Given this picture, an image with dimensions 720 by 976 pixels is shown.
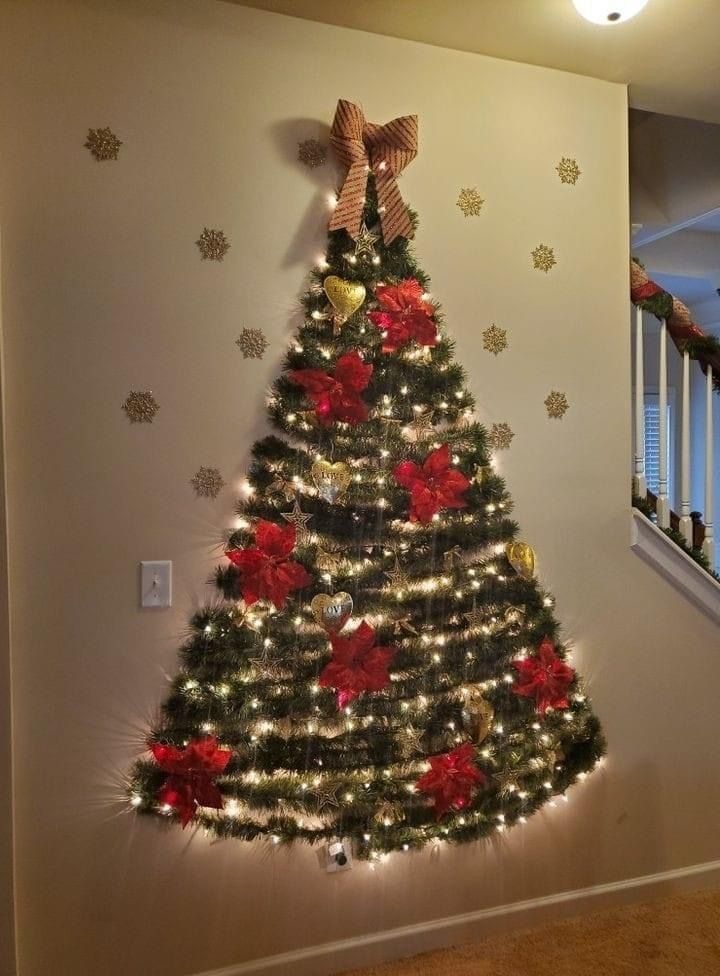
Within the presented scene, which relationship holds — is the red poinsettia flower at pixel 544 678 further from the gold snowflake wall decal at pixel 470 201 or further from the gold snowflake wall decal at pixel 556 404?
the gold snowflake wall decal at pixel 470 201

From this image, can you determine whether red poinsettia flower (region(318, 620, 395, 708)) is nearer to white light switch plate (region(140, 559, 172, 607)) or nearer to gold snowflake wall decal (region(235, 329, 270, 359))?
white light switch plate (region(140, 559, 172, 607))

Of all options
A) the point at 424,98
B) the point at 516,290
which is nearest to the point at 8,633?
the point at 516,290

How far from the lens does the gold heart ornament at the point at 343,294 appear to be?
1916 mm

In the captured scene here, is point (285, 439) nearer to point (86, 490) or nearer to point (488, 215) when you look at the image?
point (86, 490)

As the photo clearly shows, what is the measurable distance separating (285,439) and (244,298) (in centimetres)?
39

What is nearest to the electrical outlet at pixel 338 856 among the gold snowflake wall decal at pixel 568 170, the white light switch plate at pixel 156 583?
the white light switch plate at pixel 156 583

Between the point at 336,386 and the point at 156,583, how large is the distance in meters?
0.70

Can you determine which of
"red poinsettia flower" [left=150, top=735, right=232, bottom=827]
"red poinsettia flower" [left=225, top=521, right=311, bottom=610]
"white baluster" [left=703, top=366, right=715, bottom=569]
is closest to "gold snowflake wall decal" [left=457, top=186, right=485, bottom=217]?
"white baluster" [left=703, top=366, right=715, bottom=569]

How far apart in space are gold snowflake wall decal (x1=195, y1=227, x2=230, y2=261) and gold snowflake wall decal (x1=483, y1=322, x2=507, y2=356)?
78cm

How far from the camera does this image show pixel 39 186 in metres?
1.74

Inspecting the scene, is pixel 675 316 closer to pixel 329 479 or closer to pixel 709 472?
pixel 709 472

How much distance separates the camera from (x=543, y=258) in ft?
7.11

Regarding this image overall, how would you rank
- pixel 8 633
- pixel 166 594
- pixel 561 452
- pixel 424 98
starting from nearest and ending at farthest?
pixel 8 633, pixel 166 594, pixel 424 98, pixel 561 452

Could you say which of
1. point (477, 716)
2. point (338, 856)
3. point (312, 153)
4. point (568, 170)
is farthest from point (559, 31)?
point (338, 856)
